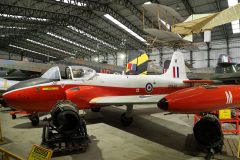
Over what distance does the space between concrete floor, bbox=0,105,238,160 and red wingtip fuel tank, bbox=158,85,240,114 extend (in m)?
1.12

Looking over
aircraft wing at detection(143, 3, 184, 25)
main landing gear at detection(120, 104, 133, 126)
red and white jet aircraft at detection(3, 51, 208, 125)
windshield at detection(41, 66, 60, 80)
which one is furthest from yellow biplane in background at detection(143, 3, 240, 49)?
windshield at detection(41, 66, 60, 80)

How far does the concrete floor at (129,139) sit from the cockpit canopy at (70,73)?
1780 millimetres

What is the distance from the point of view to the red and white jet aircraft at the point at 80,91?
6168 millimetres

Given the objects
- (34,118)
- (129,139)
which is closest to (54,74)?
(34,118)

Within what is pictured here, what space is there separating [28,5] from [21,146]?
18.2 m

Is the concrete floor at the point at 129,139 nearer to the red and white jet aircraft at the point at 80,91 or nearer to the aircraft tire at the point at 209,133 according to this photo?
the aircraft tire at the point at 209,133

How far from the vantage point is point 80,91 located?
7.06 metres

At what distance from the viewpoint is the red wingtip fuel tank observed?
15.0 ft

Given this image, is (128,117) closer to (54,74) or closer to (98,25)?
(54,74)

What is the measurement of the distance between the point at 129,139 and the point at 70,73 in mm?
2965

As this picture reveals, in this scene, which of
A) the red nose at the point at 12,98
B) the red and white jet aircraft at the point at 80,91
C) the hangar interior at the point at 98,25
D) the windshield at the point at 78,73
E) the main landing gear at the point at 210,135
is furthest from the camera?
the hangar interior at the point at 98,25

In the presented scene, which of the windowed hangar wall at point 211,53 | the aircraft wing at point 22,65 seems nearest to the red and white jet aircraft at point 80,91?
the aircraft wing at point 22,65

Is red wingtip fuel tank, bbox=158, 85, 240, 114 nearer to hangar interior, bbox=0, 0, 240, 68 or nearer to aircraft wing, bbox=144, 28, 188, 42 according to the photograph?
aircraft wing, bbox=144, 28, 188, 42

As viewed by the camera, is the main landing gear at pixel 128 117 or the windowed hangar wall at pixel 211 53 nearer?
the main landing gear at pixel 128 117
